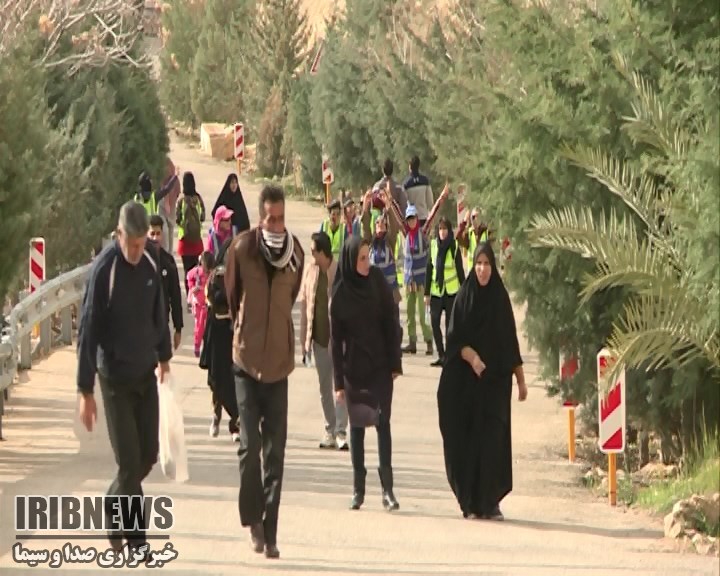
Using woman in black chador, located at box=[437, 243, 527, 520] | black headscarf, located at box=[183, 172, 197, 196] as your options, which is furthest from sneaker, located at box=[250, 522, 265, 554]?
black headscarf, located at box=[183, 172, 197, 196]

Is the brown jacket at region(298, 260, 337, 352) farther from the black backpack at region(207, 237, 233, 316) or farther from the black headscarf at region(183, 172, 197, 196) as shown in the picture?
the black headscarf at region(183, 172, 197, 196)

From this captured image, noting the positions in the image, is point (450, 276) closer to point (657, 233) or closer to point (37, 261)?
point (37, 261)

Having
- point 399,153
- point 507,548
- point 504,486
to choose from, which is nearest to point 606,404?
point 504,486

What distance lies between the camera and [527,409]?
2128 cm

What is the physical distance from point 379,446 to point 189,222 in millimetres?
13138

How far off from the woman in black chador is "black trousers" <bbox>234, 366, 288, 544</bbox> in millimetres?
2639

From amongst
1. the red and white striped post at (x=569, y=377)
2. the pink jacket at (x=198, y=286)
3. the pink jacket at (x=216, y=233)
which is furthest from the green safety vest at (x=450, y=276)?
the red and white striped post at (x=569, y=377)

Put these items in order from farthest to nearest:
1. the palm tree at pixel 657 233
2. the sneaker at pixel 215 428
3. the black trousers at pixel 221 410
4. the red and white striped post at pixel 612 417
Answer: the sneaker at pixel 215 428 < the black trousers at pixel 221 410 < the red and white striped post at pixel 612 417 < the palm tree at pixel 657 233

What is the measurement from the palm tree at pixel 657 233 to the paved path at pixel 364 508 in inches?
50.9

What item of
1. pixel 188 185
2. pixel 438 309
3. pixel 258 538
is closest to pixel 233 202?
pixel 188 185

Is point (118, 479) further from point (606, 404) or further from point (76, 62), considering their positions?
point (76, 62)

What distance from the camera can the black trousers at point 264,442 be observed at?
12.1 metres

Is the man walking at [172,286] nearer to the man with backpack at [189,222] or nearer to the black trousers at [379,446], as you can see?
the black trousers at [379,446]

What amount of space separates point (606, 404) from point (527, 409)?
628 centimetres
